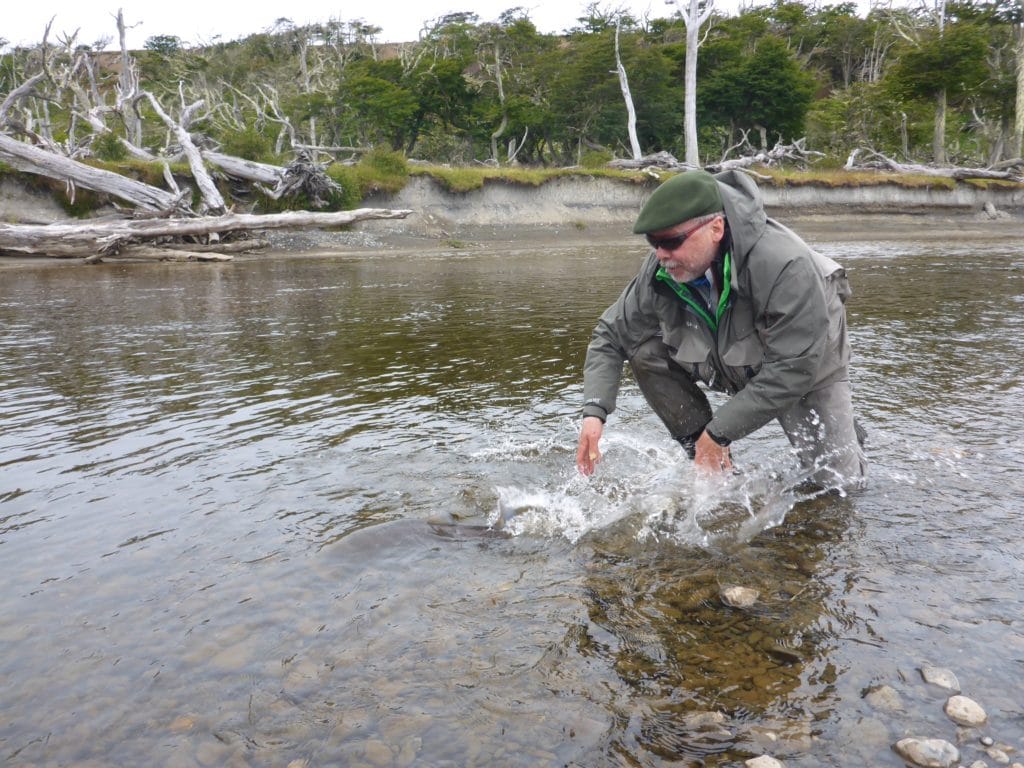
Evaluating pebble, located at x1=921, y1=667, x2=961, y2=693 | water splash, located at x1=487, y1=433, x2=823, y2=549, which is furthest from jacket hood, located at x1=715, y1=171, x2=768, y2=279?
pebble, located at x1=921, y1=667, x2=961, y2=693

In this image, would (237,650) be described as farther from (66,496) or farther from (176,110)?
(176,110)

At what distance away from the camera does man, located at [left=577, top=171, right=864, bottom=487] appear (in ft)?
12.0

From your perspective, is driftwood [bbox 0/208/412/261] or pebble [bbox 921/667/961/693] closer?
pebble [bbox 921/667/961/693]

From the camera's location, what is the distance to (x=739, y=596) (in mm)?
3359

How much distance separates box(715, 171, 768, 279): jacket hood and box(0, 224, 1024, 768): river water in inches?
56.7

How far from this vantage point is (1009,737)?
2.39 m

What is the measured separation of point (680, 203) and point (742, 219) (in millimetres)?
350

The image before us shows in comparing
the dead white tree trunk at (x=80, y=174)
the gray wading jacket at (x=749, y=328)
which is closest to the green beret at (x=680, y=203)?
the gray wading jacket at (x=749, y=328)

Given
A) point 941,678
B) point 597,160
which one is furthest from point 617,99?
point 941,678

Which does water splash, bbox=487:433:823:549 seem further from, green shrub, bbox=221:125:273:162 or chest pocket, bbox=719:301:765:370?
green shrub, bbox=221:125:273:162

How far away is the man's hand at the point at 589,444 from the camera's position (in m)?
4.02

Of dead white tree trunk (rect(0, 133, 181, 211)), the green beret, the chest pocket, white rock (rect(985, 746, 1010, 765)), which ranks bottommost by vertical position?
white rock (rect(985, 746, 1010, 765))

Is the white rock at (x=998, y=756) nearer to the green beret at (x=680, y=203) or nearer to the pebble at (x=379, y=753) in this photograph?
the pebble at (x=379, y=753)

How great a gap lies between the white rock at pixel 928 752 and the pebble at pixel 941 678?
324 mm
